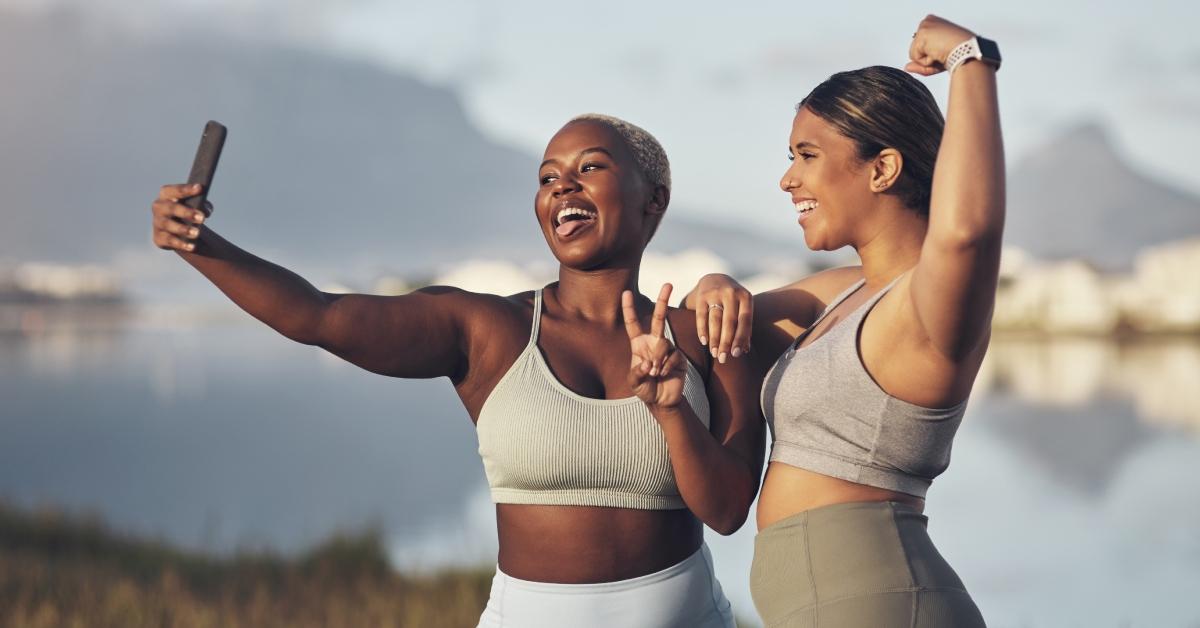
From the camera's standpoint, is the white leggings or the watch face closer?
the watch face

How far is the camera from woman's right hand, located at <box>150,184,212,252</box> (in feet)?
9.55

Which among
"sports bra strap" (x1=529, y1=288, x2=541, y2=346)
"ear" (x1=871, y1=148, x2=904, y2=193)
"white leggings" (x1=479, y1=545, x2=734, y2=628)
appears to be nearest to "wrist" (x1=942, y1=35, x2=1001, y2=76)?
"ear" (x1=871, y1=148, x2=904, y2=193)

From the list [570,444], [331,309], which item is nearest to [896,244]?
[570,444]

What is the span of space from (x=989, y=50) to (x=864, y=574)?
1.21 m

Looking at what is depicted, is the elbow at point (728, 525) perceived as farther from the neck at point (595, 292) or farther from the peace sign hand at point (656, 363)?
the neck at point (595, 292)

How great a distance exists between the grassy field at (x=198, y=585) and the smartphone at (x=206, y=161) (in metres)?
5.74

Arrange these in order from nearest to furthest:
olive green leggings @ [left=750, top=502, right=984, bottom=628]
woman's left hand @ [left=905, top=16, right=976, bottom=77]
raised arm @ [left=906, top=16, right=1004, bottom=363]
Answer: raised arm @ [left=906, top=16, right=1004, bottom=363] → woman's left hand @ [left=905, top=16, right=976, bottom=77] → olive green leggings @ [left=750, top=502, right=984, bottom=628]

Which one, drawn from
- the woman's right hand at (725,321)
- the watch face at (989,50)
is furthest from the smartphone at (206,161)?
the watch face at (989,50)

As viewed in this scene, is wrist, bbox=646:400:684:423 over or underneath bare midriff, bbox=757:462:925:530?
over

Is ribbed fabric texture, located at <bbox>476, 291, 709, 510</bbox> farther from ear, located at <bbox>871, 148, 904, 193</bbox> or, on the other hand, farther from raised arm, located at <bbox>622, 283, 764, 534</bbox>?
ear, located at <bbox>871, 148, 904, 193</bbox>

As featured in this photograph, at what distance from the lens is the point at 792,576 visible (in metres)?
2.79

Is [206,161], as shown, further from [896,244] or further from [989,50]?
[989,50]

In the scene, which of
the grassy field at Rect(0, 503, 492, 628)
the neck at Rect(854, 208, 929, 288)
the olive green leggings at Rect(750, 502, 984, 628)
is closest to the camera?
the olive green leggings at Rect(750, 502, 984, 628)

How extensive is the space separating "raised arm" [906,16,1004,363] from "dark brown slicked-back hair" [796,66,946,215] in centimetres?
50
